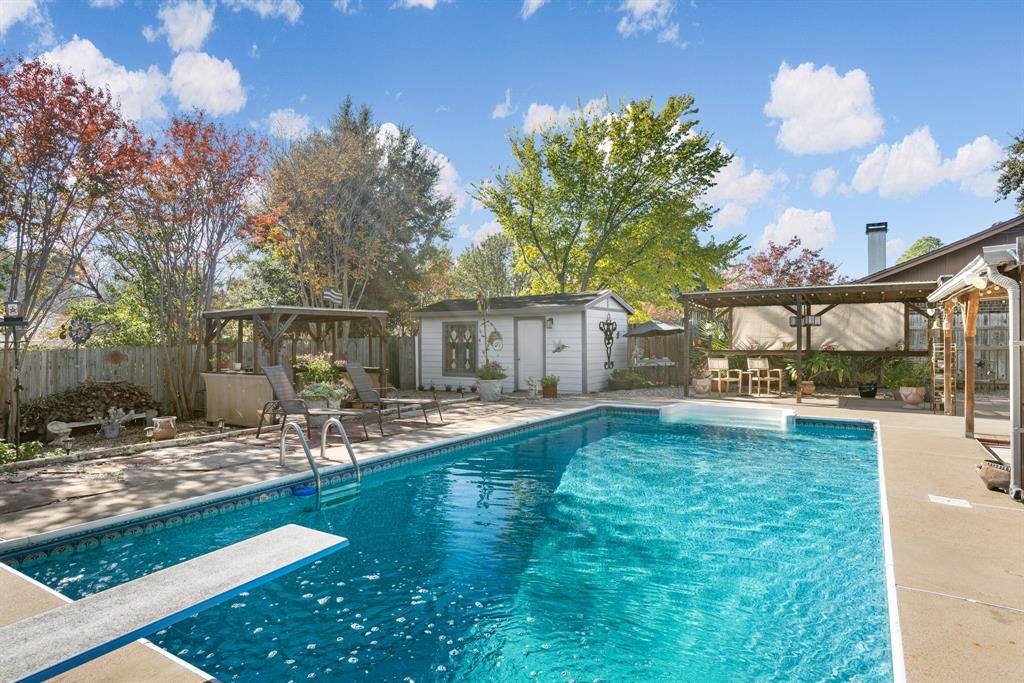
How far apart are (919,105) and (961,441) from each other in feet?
49.2

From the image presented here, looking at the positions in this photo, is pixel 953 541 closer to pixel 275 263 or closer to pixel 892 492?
pixel 892 492

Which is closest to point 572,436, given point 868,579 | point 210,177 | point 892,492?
point 892,492

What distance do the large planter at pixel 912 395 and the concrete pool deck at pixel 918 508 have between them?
235cm

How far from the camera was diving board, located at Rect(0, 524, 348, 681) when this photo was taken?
196 centimetres

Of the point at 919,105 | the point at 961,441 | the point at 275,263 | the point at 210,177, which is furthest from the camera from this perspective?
the point at 275,263

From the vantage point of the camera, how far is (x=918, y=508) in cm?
441

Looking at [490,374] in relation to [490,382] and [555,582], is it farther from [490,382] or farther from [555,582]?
[555,582]

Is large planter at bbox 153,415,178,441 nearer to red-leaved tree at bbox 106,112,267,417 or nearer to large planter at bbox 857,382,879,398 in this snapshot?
red-leaved tree at bbox 106,112,267,417

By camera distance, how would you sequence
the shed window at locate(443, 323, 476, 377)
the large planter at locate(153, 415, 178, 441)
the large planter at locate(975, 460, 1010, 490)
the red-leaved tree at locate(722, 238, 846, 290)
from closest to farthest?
the large planter at locate(975, 460, 1010, 490)
the large planter at locate(153, 415, 178, 441)
the shed window at locate(443, 323, 476, 377)
the red-leaved tree at locate(722, 238, 846, 290)

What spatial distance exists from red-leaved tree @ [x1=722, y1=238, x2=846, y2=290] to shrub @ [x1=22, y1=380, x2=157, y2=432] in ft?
65.7

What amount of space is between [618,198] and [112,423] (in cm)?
1707

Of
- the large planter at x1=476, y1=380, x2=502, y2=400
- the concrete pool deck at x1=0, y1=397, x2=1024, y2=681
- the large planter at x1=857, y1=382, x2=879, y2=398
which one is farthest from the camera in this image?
the large planter at x1=476, y1=380, x2=502, y2=400

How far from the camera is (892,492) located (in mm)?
4902

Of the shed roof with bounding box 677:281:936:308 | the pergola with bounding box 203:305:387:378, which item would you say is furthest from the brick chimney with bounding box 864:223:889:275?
the pergola with bounding box 203:305:387:378
